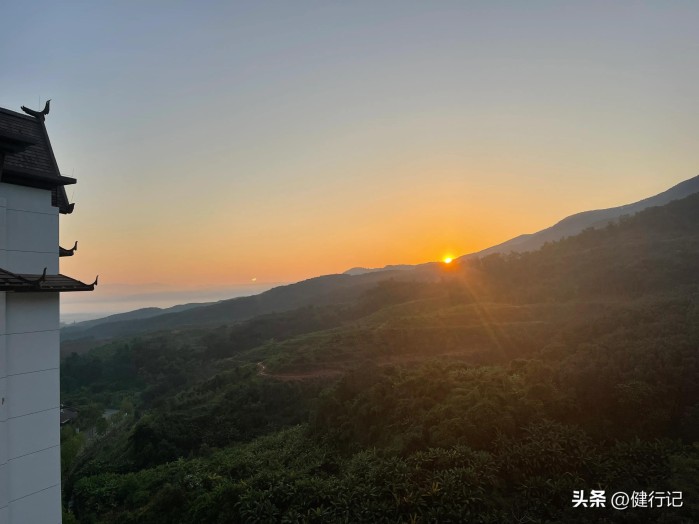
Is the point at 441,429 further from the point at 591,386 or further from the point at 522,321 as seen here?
the point at 522,321

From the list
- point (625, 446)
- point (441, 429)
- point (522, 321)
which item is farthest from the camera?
point (522, 321)

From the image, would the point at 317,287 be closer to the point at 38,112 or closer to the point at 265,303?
the point at 265,303

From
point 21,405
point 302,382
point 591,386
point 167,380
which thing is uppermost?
point 21,405

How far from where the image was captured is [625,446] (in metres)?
9.20

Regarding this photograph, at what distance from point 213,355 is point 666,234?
52625mm

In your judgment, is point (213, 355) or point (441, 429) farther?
point (213, 355)

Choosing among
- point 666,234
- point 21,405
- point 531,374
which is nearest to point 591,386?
point 531,374

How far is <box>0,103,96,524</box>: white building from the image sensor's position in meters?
5.30

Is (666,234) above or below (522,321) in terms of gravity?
above

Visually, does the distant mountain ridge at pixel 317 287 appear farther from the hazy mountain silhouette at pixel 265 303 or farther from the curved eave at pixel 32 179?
the curved eave at pixel 32 179

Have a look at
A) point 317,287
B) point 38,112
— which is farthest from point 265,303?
point 38,112

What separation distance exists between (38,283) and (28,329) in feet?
2.52

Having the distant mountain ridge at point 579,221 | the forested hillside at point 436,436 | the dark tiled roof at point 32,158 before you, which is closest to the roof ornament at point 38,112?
the dark tiled roof at point 32,158

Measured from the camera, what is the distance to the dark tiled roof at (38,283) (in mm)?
5105
